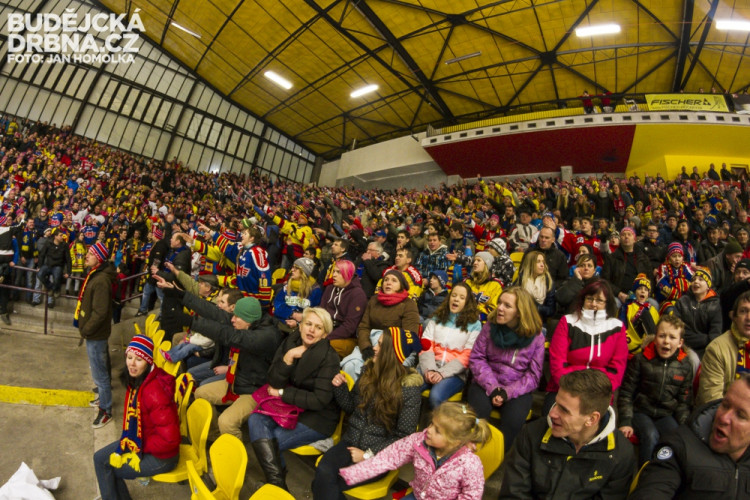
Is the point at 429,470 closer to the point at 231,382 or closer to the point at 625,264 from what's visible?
the point at 231,382

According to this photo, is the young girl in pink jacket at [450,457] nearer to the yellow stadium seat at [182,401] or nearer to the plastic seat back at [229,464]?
the plastic seat back at [229,464]

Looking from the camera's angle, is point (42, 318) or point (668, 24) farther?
point (668, 24)

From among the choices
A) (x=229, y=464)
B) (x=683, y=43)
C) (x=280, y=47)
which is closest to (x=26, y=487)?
(x=229, y=464)

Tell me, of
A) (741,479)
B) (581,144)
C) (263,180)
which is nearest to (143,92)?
(263,180)

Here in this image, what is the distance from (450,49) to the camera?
46.8 ft

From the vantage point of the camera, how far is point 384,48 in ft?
48.9

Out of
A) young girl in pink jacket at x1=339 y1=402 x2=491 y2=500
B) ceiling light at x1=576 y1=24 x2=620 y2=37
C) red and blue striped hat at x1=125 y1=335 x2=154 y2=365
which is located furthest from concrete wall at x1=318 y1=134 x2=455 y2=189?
young girl in pink jacket at x1=339 y1=402 x2=491 y2=500

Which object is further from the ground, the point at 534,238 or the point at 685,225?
the point at 685,225

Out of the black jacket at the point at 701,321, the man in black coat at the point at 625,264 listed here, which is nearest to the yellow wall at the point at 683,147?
the man in black coat at the point at 625,264

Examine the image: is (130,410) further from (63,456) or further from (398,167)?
(398,167)

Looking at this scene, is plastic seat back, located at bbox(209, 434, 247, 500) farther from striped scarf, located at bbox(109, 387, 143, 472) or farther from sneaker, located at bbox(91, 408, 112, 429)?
sneaker, located at bbox(91, 408, 112, 429)

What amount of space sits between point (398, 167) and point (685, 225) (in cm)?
1612

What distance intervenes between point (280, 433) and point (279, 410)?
168mm

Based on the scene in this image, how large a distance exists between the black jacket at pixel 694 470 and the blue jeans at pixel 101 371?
14.5 feet
